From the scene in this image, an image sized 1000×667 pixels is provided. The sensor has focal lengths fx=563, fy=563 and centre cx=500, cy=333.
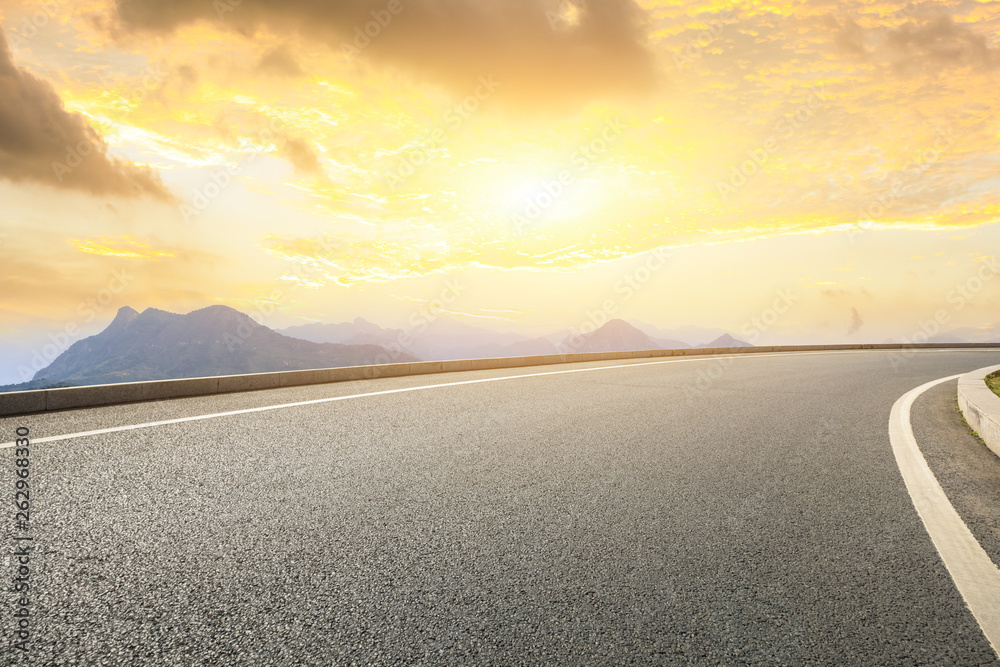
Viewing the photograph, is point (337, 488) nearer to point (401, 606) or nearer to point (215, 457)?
point (215, 457)

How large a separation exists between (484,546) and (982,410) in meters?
7.60

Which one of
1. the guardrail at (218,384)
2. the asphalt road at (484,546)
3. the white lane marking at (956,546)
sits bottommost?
the white lane marking at (956,546)

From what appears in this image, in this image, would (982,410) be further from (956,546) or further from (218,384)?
(218,384)

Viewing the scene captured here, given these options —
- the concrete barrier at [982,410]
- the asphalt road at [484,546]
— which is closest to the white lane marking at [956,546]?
the asphalt road at [484,546]

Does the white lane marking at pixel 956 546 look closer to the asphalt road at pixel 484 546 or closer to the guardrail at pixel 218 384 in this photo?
the asphalt road at pixel 484 546

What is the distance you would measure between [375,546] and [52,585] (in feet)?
4.84

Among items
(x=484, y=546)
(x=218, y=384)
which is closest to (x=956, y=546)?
(x=484, y=546)

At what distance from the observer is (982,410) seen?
24.0 feet

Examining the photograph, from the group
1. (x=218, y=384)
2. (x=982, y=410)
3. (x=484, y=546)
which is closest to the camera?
(x=484, y=546)

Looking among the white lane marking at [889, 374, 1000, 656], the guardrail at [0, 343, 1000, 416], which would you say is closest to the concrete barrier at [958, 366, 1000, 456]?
the white lane marking at [889, 374, 1000, 656]

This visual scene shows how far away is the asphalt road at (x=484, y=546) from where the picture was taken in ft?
7.31

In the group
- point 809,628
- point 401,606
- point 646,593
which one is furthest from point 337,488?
Result: point 809,628

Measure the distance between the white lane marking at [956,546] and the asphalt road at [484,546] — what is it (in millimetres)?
82

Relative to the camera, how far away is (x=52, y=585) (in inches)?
103
